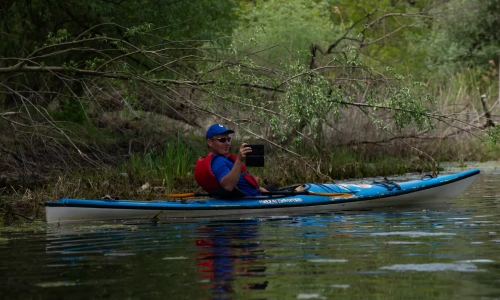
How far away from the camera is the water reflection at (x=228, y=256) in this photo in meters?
5.51

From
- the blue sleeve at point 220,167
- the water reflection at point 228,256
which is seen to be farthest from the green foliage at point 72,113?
the water reflection at point 228,256

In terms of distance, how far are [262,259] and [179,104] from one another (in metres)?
7.90

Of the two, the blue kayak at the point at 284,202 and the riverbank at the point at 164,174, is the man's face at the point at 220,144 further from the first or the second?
the riverbank at the point at 164,174

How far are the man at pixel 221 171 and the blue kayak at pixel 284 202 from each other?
0.13 m

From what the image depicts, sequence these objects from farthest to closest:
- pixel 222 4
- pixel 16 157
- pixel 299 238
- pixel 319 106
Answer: pixel 222 4
pixel 16 157
pixel 319 106
pixel 299 238

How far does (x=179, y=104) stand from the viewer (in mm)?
14273

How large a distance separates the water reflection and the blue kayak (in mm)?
685

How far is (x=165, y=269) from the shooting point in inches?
244

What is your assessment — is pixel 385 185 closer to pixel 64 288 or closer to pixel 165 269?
pixel 165 269

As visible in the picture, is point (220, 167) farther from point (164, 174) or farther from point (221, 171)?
point (164, 174)

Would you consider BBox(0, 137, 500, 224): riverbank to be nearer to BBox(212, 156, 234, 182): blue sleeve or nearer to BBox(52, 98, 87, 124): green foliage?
BBox(212, 156, 234, 182): blue sleeve

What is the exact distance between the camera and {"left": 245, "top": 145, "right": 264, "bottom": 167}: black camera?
9.66 meters

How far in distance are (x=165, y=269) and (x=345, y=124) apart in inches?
451

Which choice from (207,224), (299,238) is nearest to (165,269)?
(299,238)
